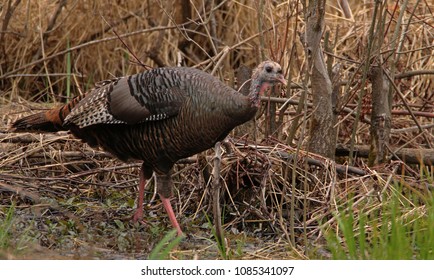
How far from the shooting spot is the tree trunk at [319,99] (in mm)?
6023

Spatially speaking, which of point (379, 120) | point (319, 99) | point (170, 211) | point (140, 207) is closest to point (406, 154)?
point (379, 120)

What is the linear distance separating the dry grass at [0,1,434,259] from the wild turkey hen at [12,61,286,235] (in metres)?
0.37

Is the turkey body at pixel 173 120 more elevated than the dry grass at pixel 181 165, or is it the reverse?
the turkey body at pixel 173 120

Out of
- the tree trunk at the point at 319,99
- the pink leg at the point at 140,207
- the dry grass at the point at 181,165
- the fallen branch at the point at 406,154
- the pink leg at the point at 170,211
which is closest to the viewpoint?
the dry grass at the point at 181,165

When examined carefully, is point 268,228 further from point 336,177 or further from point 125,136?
point 125,136

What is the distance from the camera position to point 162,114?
5.91 metres

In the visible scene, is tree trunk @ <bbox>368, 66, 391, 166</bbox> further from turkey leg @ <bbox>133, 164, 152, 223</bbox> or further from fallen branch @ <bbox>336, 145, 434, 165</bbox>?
turkey leg @ <bbox>133, 164, 152, 223</bbox>

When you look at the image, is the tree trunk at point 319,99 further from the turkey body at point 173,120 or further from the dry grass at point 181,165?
the turkey body at point 173,120

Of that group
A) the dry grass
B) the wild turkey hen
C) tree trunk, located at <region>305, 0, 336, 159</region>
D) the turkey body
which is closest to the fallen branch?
the dry grass

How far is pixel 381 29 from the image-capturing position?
613cm

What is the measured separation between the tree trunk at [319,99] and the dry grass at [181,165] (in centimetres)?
18

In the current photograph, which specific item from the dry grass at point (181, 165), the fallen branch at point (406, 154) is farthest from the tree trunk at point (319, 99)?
the fallen branch at point (406, 154)

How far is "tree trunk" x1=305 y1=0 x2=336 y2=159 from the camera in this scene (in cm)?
602

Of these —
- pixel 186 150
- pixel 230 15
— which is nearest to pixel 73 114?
pixel 186 150
